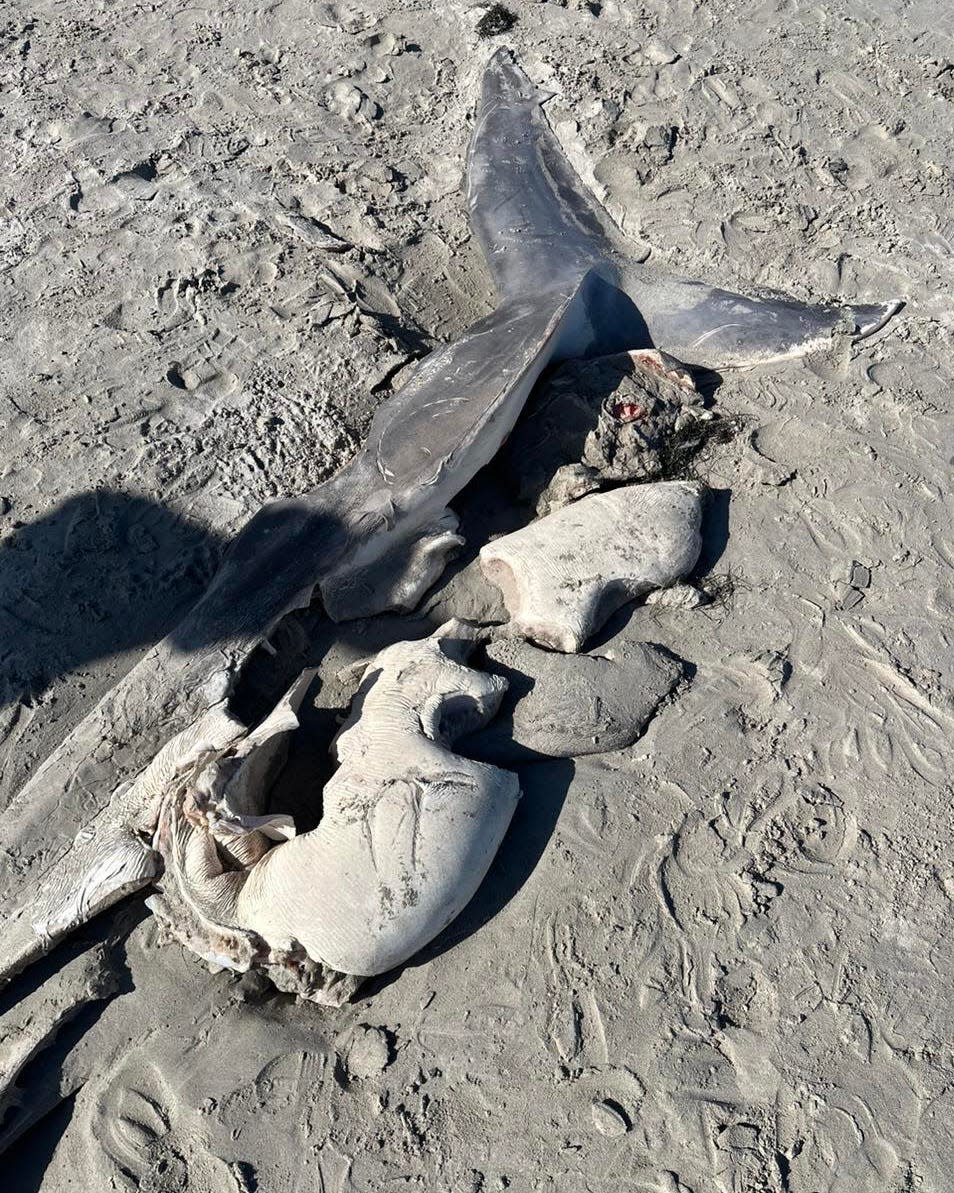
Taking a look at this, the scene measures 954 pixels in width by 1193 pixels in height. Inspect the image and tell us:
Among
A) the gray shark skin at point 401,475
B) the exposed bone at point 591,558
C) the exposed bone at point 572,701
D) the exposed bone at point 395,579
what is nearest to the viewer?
the gray shark skin at point 401,475

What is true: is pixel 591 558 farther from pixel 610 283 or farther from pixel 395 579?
pixel 610 283

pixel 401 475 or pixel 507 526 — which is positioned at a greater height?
pixel 401 475

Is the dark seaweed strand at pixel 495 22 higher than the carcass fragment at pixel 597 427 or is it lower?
higher

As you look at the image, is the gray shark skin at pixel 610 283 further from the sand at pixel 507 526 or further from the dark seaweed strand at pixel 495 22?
the dark seaweed strand at pixel 495 22

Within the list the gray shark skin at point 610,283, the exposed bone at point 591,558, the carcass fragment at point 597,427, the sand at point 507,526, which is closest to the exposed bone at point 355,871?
the sand at point 507,526

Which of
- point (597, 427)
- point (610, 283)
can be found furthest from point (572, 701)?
point (610, 283)

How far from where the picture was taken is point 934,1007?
3.10m

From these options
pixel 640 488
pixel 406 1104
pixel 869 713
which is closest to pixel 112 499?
pixel 640 488

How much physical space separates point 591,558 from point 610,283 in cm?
213

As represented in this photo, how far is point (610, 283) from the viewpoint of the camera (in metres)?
5.39

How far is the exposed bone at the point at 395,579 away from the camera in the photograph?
430cm

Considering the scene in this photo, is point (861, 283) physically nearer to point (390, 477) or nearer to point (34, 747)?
point (390, 477)

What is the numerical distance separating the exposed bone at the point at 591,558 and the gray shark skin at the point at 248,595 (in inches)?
23.0

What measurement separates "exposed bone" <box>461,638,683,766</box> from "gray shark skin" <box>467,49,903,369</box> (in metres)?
2.25
